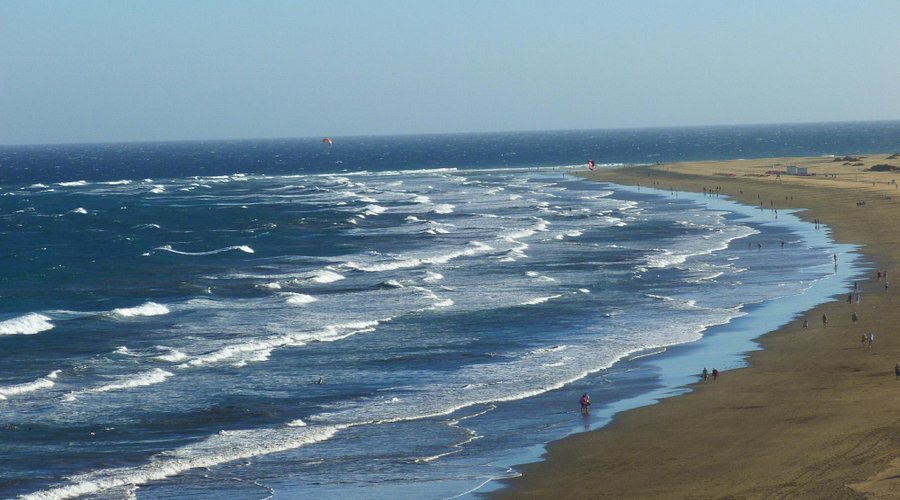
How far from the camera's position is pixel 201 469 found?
91.5 ft

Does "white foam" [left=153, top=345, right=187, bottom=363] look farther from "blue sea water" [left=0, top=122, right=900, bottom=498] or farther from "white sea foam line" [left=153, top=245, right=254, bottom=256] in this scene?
"white sea foam line" [left=153, top=245, right=254, bottom=256]

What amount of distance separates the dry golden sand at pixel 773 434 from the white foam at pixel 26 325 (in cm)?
2605

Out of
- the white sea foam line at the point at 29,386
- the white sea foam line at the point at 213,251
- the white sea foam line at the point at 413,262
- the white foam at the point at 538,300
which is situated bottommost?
the white foam at the point at 538,300

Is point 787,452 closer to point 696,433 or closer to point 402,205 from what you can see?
point 696,433

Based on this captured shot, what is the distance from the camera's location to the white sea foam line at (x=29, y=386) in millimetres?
35500

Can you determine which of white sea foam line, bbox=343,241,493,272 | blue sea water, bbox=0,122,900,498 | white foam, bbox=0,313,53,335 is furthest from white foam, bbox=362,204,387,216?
white foam, bbox=0,313,53,335

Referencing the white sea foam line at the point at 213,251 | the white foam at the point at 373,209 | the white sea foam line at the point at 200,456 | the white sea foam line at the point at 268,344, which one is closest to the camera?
the white sea foam line at the point at 200,456

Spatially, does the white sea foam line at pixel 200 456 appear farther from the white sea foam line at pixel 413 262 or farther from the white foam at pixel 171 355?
the white sea foam line at pixel 413 262

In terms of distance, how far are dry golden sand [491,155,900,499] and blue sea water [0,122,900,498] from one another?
1.49 metres

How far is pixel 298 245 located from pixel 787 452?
56.7m

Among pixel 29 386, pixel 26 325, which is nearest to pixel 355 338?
pixel 29 386

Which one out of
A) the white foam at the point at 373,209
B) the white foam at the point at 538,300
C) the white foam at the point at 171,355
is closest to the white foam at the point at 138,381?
the white foam at the point at 171,355

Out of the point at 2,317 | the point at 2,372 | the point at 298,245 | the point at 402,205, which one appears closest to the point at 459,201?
the point at 402,205

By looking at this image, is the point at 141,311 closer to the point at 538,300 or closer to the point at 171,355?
the point at 171,355
